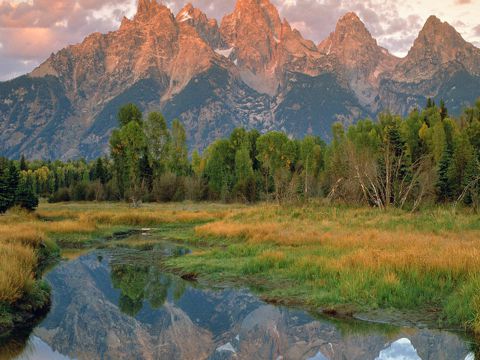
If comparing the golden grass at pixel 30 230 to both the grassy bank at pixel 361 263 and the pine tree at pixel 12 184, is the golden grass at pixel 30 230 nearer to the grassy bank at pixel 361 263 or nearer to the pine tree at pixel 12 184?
the pine tree at pixel 12 184

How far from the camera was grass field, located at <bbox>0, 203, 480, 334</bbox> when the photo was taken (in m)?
15.4

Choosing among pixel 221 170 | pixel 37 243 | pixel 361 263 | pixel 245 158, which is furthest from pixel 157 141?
pixel 361 263

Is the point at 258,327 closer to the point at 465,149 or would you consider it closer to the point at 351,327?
the point at 351,327

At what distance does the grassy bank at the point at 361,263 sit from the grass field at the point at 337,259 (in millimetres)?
38

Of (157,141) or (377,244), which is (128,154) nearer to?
(157,141)

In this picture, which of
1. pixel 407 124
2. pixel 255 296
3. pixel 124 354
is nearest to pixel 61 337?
pixel 124 354

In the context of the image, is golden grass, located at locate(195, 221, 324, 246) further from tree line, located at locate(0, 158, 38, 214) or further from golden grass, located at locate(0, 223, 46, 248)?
tree line, located at locate(0, 158, 38, 214)

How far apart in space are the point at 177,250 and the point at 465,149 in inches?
1852

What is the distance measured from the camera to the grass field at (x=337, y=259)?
15430mm

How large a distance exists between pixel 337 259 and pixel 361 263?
1.81 meters

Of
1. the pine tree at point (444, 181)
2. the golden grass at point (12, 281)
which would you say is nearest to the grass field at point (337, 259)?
the golden grass at point (12, 281)

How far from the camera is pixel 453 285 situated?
15539 millimetres

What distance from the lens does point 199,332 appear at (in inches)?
601

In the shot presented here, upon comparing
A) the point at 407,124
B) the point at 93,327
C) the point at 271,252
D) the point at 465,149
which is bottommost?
the point at 93,327
